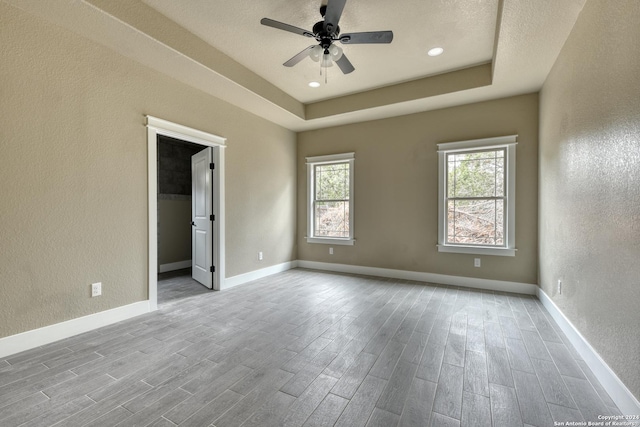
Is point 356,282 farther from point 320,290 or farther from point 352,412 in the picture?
point 352,412

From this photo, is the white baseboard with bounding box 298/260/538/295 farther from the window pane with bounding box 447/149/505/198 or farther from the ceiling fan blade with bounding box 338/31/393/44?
the ceiling fan blade with bounding box 338/31/393/44

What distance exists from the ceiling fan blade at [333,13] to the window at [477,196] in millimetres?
2760

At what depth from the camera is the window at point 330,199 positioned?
5.35 meters

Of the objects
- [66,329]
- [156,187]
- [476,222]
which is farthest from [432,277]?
[66,329]

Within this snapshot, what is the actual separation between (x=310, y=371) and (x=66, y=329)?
7.55 ft

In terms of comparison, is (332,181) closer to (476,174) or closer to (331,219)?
(331,219)

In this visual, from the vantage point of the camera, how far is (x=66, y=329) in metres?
2.57

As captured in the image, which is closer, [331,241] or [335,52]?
[335,52]

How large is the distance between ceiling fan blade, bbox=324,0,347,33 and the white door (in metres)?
2.54

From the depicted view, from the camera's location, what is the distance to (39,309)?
2426mm

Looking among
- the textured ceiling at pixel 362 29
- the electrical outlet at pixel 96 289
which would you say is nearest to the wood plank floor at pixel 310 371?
the electrical outlet at pixel 96 289

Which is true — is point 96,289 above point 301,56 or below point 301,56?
below

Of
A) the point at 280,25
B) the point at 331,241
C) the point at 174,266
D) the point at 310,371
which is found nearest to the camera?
the point at 310,371

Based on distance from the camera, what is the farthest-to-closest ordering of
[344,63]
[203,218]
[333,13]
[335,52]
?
[203,218] < [344,63] < [335,52] < [333,13]
